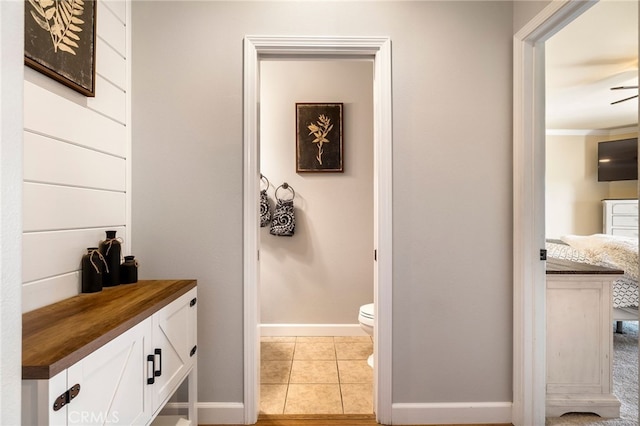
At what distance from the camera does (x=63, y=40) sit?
1300mm

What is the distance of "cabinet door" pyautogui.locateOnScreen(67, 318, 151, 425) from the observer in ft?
2.76

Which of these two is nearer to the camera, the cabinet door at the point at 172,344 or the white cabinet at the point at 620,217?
the cabinet door at the point at 172,344

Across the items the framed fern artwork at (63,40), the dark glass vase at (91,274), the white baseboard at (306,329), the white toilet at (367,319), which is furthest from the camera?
the white baseboard at (306,329)

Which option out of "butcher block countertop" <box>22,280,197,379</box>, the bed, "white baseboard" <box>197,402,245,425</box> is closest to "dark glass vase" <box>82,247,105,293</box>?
"butcher block countertop" <box>22,280,197,379</box>

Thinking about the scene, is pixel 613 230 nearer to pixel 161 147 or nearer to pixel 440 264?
pixel 440 264

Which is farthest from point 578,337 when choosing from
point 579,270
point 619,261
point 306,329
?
point 306,329

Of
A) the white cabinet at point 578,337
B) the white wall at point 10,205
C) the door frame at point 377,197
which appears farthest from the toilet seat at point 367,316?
the white wall at point 10,205

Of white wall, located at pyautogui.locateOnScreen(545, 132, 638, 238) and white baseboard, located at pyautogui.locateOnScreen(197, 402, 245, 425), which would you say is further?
white wall, located at pyautogui.locateOnScreen(545, 132, 638, 238)

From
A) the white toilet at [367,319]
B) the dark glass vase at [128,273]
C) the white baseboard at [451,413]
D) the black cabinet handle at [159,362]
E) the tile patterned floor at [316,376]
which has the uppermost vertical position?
the dark glass vase at [128,273]

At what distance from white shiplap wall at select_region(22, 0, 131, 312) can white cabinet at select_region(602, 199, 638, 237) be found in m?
7.41

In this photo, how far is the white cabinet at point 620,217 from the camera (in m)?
5.67

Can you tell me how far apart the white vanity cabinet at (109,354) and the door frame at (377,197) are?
321mm

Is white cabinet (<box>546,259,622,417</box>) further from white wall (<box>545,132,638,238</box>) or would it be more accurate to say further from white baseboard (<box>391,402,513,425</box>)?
white wall (<box>545,132,638,238</box>)

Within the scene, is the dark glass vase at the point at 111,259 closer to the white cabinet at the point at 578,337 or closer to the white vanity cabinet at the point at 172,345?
the white vanity cabinet at the point at 172,345
